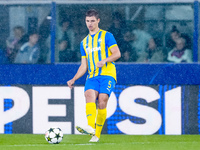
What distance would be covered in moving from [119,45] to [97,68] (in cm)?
160

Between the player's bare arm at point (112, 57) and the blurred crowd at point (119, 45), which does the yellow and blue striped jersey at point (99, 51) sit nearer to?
the player's bare arm at point (112, 57)

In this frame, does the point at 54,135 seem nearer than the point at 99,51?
Yes

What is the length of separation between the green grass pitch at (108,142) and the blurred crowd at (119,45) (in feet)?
4.03

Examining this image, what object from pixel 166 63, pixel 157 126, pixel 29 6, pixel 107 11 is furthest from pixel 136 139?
pixel 29 6

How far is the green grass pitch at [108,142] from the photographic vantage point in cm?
684

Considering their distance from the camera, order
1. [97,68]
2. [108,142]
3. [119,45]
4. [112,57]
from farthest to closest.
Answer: [119,45] → [108,142] → [97,68] → [112,57]

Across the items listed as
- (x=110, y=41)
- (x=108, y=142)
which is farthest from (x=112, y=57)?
(x=108, y=142)

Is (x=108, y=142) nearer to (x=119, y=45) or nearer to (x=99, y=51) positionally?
(x=99, y=51)

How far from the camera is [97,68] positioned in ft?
24.9

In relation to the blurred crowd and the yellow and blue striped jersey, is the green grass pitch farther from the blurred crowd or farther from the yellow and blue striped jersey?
the blurred crowd

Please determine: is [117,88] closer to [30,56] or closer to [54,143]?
[30,56]

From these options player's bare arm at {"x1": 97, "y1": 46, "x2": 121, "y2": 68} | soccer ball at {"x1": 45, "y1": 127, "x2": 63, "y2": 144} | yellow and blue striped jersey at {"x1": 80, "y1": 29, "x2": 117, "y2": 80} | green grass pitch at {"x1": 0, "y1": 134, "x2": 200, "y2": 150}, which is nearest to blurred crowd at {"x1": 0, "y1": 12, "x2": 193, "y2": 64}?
green grass pitch at {"x1": 0, "y1": 134, "x2": 200, "y2": 150}

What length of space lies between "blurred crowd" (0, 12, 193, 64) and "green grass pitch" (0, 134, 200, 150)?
123cm

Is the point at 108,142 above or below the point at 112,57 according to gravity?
below
